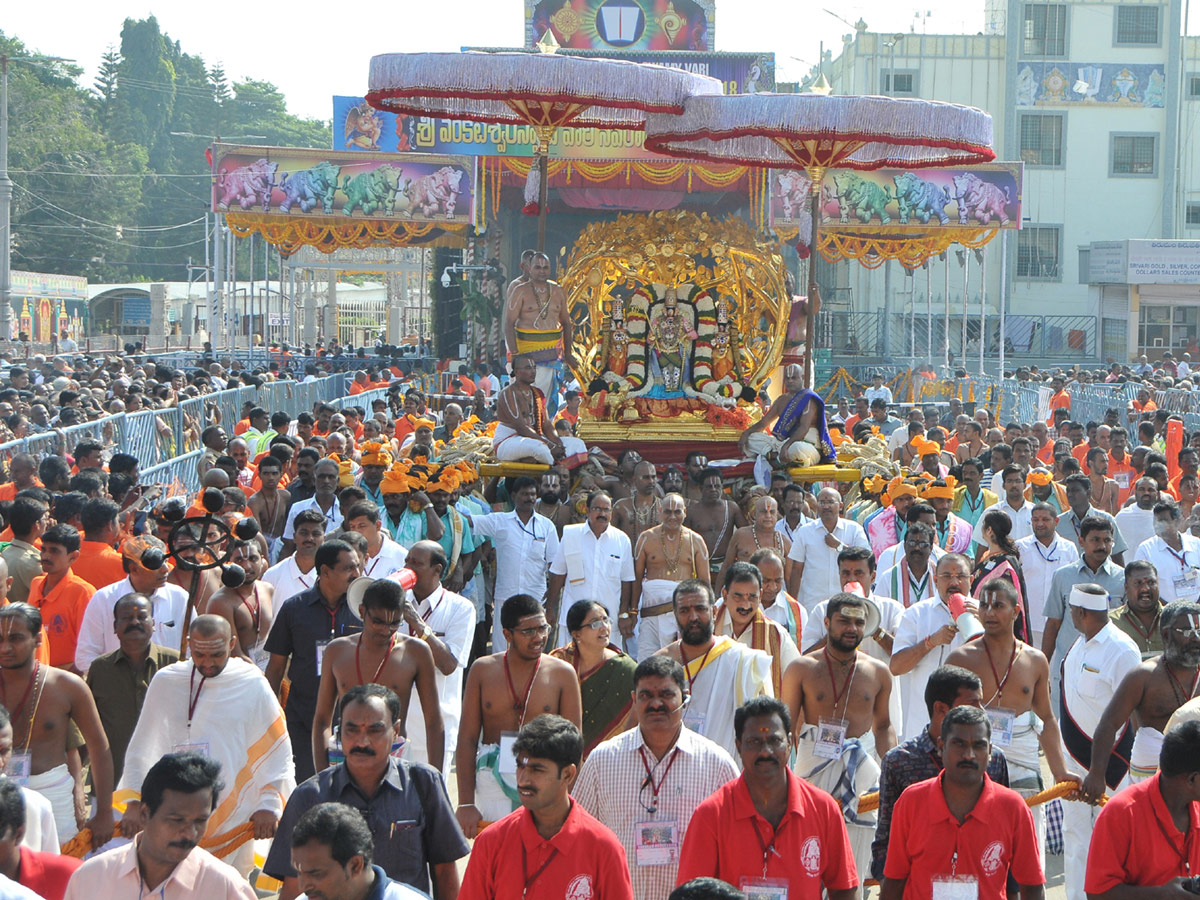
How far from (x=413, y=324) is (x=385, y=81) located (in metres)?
49.4

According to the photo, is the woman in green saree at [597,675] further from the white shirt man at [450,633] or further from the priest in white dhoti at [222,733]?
the priest in white dhoti at [222,733]

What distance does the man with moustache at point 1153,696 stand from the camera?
5344 mm

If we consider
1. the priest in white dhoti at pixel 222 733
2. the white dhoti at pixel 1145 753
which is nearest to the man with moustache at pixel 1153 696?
the white dhoti at pixel 1145 753

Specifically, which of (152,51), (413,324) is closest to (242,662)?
(413,324)

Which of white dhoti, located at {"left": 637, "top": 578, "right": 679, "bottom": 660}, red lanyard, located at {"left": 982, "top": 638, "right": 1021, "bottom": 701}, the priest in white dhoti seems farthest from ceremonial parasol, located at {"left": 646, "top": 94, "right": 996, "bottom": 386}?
the priest in white dhoti

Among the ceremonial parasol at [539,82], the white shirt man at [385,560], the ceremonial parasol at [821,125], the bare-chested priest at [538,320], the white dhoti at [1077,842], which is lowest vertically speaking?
the white dhoti at [1077,842]

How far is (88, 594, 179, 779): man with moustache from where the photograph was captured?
561 centimetres

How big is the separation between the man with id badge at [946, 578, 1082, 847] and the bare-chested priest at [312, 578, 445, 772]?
1.99 metres

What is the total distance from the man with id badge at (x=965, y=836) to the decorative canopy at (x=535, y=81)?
810 cm

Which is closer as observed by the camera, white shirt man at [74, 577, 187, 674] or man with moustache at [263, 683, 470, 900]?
man with moustache at [263, 683, 470, 900]

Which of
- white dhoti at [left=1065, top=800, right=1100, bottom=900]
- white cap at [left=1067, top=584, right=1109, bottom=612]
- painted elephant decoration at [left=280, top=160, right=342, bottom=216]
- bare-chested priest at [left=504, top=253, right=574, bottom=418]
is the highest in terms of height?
painted elephant decoration at [left=280, top=160, right=342, bottom=216]

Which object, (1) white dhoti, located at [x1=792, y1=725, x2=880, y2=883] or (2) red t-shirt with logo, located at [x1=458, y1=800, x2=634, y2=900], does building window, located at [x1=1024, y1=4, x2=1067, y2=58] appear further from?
(2) red t-shirt with logo, located at [x1=458, y1=800, x2=634, y2=900]

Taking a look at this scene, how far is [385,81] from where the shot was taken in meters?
11.5

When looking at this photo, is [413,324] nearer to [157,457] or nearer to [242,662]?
[157,457]
